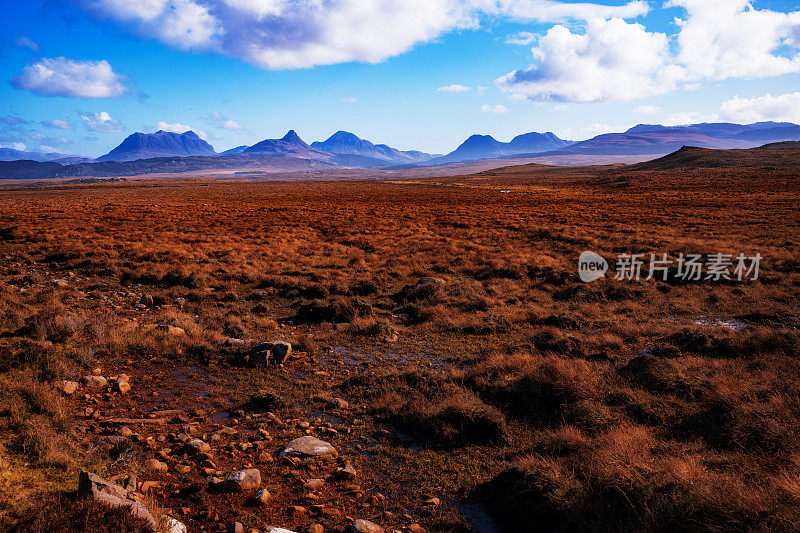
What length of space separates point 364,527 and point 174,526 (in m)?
1.71

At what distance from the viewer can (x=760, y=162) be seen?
10300cm

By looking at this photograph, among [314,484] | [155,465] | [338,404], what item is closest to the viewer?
[314,484]

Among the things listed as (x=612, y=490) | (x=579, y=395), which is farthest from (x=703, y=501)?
(x=579, y=395)

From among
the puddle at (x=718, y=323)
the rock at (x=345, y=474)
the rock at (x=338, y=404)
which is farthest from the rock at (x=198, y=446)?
the puddle at (x=718, y=323)

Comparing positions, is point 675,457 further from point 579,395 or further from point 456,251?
point 456,251

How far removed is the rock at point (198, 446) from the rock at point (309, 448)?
960 millimetres

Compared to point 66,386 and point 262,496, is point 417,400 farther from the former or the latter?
point 66,386

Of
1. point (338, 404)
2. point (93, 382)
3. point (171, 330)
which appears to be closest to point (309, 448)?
point (338, 404)

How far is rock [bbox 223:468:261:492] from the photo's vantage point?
4426 millimetres

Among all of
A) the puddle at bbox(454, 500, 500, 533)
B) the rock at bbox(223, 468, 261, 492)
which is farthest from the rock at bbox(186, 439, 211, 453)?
the puddle at bbox(454, 500, 500, 533)

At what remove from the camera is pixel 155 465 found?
478 cm

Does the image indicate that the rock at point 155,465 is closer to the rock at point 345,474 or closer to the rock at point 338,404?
the rock at point 345,474

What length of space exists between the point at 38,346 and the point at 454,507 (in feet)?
24.7

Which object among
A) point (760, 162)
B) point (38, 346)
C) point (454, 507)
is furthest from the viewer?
point (760, 162)
